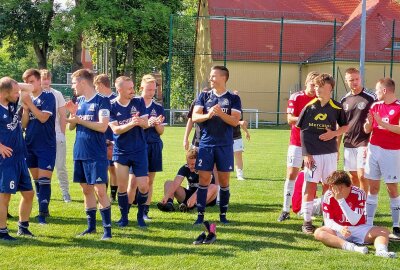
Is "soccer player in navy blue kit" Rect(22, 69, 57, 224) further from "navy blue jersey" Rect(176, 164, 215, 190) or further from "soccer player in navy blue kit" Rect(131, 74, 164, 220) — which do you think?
"navy blue jersey" Rect(176, 164, 215, 190)

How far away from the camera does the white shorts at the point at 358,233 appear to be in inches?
257

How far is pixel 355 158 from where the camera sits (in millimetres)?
7922

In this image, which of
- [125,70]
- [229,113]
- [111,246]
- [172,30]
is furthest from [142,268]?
[125,70]

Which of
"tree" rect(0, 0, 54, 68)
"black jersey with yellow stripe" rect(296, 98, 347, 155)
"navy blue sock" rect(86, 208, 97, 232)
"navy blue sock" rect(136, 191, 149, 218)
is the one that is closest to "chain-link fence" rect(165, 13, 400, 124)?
"tree" rect(0, 0, 54, 68)

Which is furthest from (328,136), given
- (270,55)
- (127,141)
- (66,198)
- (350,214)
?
(270,55)

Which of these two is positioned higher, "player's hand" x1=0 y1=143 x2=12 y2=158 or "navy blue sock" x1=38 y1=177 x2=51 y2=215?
"player's hand" x1=0 y1=143 x2=12 y2=158

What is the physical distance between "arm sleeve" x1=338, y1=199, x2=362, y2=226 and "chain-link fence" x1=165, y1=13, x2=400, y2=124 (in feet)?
82.4

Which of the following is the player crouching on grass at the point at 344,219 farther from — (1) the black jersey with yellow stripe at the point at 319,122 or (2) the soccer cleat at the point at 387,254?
(1) the black jersey with yellow stripe at the point at 319,122

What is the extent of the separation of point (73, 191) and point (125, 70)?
101 ft

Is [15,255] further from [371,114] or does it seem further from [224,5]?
→ [224,5]

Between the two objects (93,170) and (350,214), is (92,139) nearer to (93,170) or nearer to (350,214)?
(93,170)

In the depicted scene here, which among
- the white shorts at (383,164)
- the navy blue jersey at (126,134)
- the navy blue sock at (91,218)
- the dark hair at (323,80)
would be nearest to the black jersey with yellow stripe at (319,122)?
the dark hair at (323,80)

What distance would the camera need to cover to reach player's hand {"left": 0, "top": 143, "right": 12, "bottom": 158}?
6467mm

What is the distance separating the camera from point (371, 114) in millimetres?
7211
